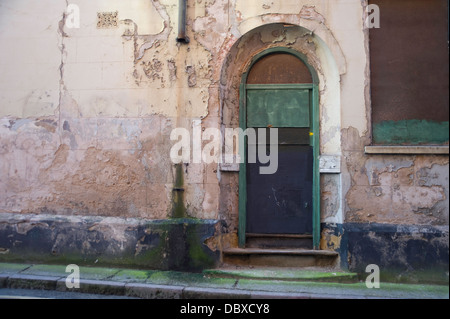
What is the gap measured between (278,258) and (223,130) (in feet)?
6.80

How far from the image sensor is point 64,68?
6.07 metres

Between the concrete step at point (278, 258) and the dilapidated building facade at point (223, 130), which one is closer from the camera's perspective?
the dilapidated building facade at point (223, 130)

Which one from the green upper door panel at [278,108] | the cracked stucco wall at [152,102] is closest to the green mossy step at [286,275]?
the cracked stucco wall at [152,102]

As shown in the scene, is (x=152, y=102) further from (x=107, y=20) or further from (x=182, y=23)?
(x=107, y=20)

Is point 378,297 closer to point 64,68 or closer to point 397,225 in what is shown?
point 397,225

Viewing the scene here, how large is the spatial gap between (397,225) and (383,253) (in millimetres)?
430

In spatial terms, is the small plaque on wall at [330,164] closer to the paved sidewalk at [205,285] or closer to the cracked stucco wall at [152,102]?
the cracked stucco wall at [152,102]

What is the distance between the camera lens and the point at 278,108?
6020 mm

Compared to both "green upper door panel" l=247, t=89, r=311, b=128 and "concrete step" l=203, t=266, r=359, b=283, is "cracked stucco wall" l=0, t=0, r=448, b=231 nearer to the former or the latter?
"green upper door panel" l=247, t=89, r=311, b=128

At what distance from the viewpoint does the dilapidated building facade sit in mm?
5434

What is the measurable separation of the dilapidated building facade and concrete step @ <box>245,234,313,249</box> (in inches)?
0.8

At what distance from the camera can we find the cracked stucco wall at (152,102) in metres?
5.53

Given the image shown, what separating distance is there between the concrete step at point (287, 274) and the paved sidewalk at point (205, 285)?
0.04 feet

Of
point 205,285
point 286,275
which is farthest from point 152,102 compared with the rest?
point 286,275
